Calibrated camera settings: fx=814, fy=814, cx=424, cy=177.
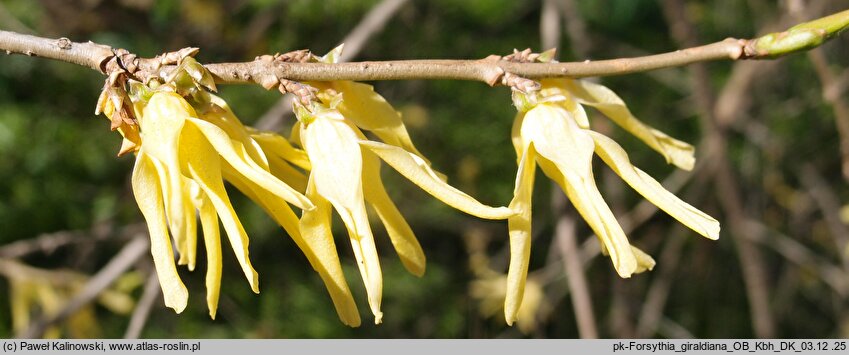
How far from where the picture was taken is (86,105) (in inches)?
100

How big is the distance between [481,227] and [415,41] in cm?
70

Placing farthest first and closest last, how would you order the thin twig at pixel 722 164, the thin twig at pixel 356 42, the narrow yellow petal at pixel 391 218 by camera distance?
the thin twig at pixel 722 164 → the thin twig at pixel 356 42 → the narrow yellow petal at pixel 391 218

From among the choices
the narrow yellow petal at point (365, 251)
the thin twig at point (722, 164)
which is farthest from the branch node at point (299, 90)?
the thin twig at point (722, 164)

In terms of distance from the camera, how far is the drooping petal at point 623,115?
36.6 inches

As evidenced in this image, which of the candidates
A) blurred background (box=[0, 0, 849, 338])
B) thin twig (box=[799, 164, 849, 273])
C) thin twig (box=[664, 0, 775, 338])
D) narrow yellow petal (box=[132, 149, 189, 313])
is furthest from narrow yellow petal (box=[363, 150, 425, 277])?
thin twig (box=[799, 164, 849, 273])

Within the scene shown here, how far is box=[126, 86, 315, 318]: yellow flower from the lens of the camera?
74 cm

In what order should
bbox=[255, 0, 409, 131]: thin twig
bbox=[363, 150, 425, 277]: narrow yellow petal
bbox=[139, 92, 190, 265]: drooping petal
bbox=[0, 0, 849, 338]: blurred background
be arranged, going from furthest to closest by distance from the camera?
bbox=[0, 0, 849, 338]: blurred background
bbox=[255, 0, 409, 131]: thin twig
bbox=[363, 150, 425, 277]: narrow yellow petal
bbox=[139, 92, 190, 265]: drooping petal

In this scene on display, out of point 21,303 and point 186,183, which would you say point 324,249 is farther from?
point 21,303

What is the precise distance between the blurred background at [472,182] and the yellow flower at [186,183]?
121 cm

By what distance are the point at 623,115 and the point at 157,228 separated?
53 cm

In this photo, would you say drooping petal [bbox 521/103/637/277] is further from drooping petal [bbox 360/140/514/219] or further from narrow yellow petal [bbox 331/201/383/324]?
narrow yellow petal [bbox 331/201/383/324]

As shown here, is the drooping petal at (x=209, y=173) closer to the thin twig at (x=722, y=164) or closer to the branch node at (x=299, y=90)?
the branch node at (x=299, y=90)

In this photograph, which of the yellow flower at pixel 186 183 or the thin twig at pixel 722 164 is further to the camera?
the thin twig at pixel 722 164
